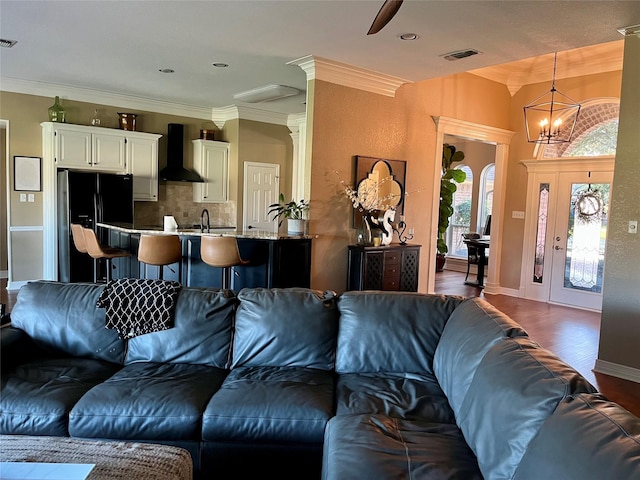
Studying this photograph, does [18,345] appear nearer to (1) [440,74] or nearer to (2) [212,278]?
(2) [212,278]

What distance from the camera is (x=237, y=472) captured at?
88.7 inches

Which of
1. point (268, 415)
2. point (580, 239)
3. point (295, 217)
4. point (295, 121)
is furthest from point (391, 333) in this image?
point (295, 121)

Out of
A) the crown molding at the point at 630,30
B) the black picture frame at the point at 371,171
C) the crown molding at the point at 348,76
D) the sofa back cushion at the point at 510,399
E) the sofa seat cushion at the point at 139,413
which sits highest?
the crown molding at the point at 630,30

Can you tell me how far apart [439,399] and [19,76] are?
6.79 m

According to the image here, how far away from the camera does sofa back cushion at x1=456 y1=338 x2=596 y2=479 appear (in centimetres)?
154

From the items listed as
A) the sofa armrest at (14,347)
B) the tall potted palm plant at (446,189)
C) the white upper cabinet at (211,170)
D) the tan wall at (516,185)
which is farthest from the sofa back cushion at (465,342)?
the white upper cabinet at (211,170)

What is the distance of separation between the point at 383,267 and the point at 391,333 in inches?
114

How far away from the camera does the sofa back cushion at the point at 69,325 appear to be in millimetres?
2812

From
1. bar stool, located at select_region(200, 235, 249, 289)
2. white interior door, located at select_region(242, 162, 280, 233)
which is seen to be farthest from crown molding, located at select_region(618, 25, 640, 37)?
white interior door, located at select_region(242, 162, 280, 233)

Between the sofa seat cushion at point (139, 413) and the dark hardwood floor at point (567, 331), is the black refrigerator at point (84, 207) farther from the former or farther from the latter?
the sofa seat cushion at point (139, 413)

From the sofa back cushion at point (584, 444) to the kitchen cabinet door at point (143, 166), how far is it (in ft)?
23.3

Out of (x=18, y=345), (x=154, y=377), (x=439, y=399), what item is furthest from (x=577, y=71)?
(x=18, y=345)

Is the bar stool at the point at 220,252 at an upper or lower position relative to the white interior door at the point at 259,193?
lower

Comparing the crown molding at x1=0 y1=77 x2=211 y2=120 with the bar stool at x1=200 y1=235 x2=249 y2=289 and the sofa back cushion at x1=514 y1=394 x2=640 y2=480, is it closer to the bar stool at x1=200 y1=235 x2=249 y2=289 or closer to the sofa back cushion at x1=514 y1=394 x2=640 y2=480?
the bar stool at x1=200 y1=235 x2=249 y2=289
